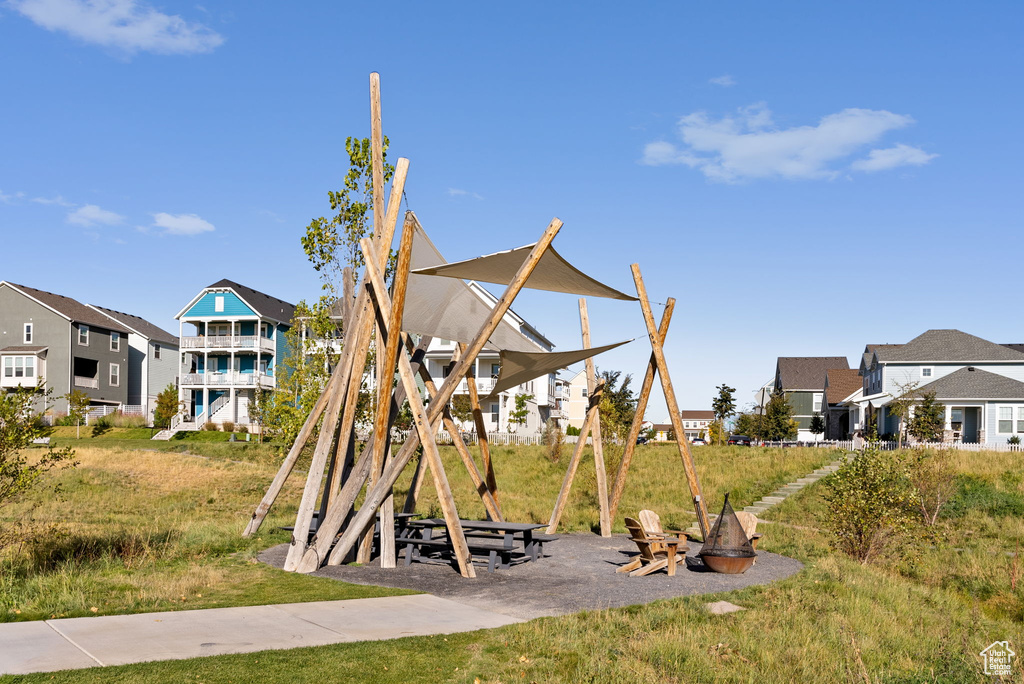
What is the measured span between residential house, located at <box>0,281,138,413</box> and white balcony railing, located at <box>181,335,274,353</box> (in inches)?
233

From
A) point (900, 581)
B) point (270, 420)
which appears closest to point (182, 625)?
point (900, 581)

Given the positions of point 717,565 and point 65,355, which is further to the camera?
point 65,355

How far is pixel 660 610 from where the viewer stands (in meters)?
8.45

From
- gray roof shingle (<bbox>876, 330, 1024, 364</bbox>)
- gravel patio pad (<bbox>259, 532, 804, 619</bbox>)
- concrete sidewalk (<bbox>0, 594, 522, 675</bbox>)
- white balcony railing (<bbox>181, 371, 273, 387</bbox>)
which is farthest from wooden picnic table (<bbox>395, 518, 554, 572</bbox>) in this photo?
gray roof shingle (<bbox>876, 330, 1024, 364</bbox>)

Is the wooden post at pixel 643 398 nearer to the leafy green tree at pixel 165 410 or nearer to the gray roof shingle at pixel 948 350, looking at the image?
the leafy green tree at pixel 165 410

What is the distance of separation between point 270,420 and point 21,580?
30.7ft

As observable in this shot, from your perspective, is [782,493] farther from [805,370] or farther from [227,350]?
[805,370]

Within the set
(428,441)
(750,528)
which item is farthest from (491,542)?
(750,528)

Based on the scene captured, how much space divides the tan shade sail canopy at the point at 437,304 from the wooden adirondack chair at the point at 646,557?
407 centimetres

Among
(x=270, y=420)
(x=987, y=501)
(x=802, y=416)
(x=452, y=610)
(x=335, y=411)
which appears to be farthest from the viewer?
(x=802, y=416)

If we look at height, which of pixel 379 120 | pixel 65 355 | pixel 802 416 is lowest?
pixel 802 416

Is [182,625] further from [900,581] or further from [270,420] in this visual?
[270,420]

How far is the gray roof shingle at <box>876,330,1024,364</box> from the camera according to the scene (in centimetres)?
4406

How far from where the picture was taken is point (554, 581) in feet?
33.8
